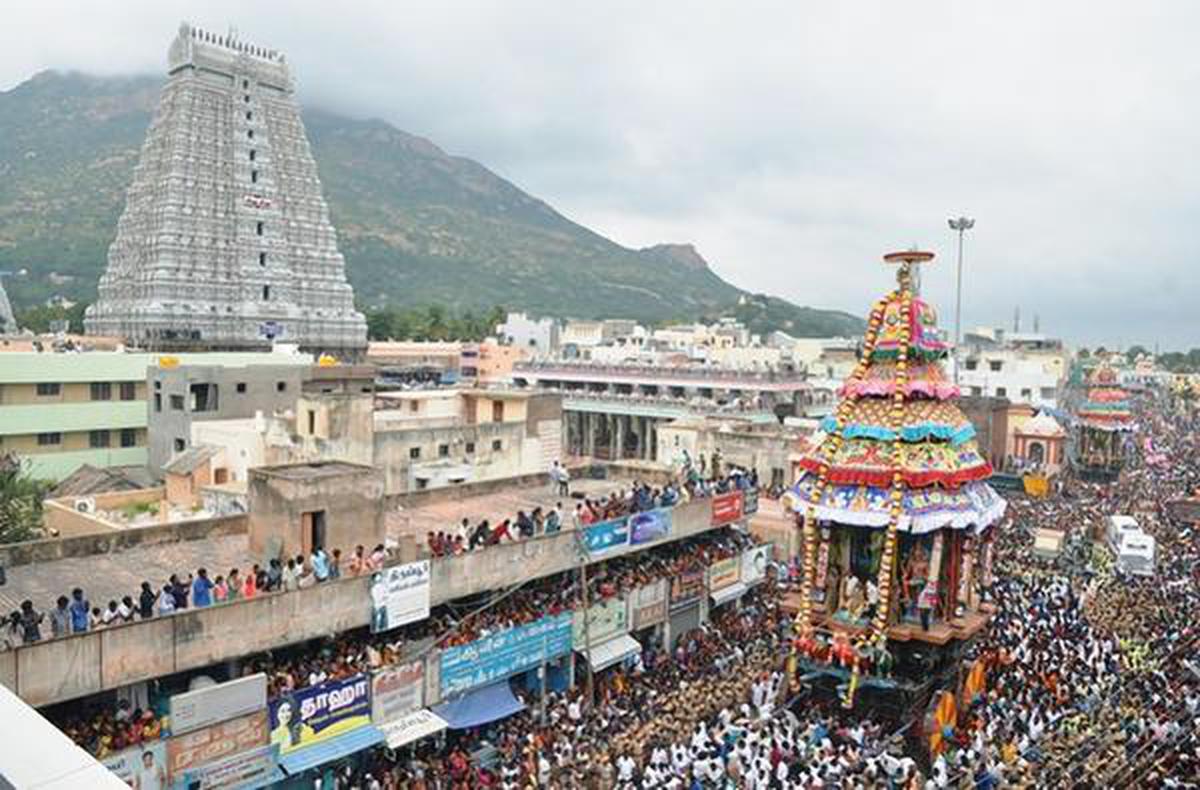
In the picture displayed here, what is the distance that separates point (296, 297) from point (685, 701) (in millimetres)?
54042

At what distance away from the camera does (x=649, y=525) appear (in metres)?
26.7

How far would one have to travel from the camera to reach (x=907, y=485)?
21.6 meters

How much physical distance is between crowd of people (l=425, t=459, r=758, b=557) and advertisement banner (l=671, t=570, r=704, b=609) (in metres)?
2.14

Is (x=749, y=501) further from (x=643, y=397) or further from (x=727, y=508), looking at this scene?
(x=643, y=397)

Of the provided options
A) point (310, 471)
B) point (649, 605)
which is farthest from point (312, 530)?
point (649, 605)

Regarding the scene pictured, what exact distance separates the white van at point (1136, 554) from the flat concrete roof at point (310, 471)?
28.1 m

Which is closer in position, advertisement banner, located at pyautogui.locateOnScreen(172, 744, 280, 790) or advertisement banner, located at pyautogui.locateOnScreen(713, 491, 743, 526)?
advertisement banner, located at pyautogui.locateOnScreen(172, 744, 280, 790)

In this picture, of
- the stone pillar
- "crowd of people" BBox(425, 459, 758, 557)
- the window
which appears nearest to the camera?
"crowd of people" BBox(425, 459, 758, 557)

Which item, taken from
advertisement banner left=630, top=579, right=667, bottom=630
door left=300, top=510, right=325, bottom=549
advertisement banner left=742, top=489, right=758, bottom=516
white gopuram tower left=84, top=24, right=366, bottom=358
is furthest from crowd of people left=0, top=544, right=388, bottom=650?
white gopuram tower left=84, top=24, right=366, bottom=358

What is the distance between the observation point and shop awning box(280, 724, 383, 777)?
17.4 m

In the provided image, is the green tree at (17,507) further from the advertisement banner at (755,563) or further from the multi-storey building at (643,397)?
the multi-storey building at (643,397)

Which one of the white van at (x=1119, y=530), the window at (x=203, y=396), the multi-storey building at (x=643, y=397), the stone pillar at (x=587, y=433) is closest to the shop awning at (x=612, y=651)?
the white van at (x=1119, y=530)

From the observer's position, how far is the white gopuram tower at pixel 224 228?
63.4 meters

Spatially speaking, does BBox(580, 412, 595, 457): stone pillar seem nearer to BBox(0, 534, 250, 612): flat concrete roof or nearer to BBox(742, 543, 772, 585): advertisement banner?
BBox(742, 543, 772, 585): advertisement banner
